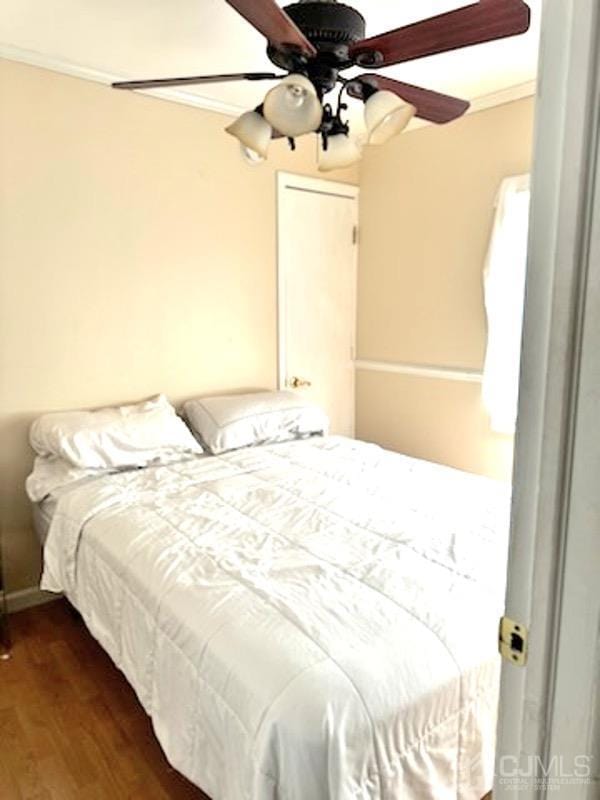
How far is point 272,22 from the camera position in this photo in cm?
132

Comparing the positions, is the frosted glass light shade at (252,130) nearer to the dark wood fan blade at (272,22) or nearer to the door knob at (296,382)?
the dark wood fan blade at (272,22)

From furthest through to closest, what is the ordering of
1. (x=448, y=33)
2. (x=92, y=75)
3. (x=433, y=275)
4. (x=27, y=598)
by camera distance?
1. (x=433, y=275)
2. (x=27, y=598)
3. (x=92, y=75)
4. (x=448, y=33)

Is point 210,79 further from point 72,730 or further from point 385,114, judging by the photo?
point 72,730

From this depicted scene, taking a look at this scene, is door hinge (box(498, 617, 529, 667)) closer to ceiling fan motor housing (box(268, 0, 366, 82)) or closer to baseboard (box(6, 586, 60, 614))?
ceiling fan motor housing (box(268, 0, 366, 82))

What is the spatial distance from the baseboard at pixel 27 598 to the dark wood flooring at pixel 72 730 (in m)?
0.19

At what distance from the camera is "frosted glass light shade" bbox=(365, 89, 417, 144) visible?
1.53 m

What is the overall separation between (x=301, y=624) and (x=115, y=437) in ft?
4.76

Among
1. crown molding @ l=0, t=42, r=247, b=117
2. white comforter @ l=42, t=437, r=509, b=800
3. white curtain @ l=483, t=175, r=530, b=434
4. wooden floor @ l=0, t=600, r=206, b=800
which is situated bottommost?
wooden floor @ l=0, t=600, r=206, b=800

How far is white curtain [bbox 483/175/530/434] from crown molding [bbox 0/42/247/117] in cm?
156

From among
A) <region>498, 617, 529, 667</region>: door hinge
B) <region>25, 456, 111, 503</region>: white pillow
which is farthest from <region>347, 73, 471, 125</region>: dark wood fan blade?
<region>25, 456, 111, 503</region>: white pillow

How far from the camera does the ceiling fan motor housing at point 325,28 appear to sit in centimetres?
155

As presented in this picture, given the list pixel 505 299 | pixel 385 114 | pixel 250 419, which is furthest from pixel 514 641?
pixel 505 299

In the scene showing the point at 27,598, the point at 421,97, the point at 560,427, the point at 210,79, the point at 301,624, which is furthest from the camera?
the point at 27,598

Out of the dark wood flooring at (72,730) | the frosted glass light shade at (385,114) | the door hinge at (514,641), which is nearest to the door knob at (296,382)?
the dark wood flooring at (72,730)
